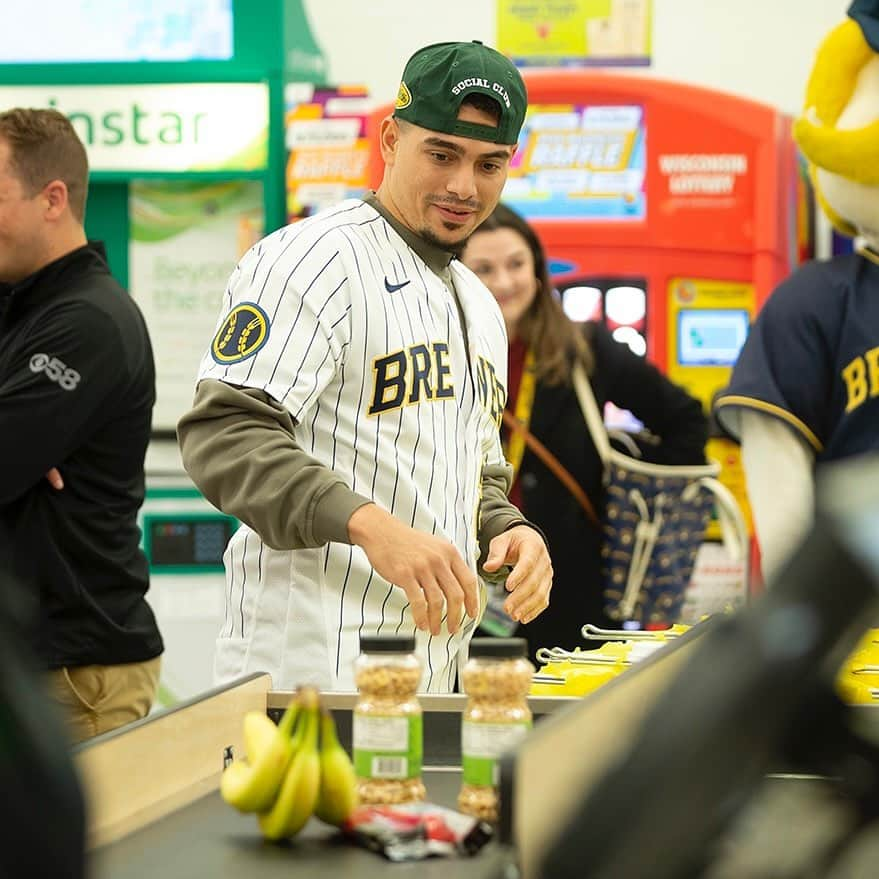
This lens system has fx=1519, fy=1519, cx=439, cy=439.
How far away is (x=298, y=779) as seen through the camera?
1.42 meters

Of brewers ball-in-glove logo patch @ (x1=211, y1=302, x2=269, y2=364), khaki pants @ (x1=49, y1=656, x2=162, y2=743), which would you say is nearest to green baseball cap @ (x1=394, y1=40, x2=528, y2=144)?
brewers ball-in-glove logo patch @ (x1=211, y1=302, x2=269, y2=364)

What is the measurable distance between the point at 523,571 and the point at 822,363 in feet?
4.38

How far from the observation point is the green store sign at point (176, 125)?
5.12m

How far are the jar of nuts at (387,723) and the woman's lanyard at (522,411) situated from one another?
2.37 meters

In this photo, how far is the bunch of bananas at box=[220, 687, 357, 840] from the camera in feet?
4.69

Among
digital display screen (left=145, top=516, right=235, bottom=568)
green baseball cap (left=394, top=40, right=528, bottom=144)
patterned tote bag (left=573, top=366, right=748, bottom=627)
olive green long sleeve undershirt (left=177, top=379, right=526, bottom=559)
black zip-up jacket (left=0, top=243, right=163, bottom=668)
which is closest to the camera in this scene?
olive green long sleeve undershirt (left=177, top=379, right=526, bottom=559)

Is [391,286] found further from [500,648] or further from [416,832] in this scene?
[416,832]

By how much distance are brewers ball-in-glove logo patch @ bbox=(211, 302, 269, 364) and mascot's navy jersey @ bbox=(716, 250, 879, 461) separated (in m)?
1.39

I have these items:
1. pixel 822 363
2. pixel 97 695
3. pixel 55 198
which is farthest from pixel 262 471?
pixel 822 363

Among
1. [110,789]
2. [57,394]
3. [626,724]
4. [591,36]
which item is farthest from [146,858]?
[591,36]

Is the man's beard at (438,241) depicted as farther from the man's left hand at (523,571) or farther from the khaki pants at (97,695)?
the khaki pants at (97,695)

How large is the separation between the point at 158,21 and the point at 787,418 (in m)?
2.99

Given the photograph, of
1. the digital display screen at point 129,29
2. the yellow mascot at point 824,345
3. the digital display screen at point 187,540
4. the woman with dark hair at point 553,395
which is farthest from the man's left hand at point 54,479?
the digital display screen at point 129,29

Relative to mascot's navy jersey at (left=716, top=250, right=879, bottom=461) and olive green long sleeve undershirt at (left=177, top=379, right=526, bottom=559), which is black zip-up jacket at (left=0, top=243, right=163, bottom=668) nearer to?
olive green long sleeve undershirt at (left=177, top=379, right=526, bottom=559)
